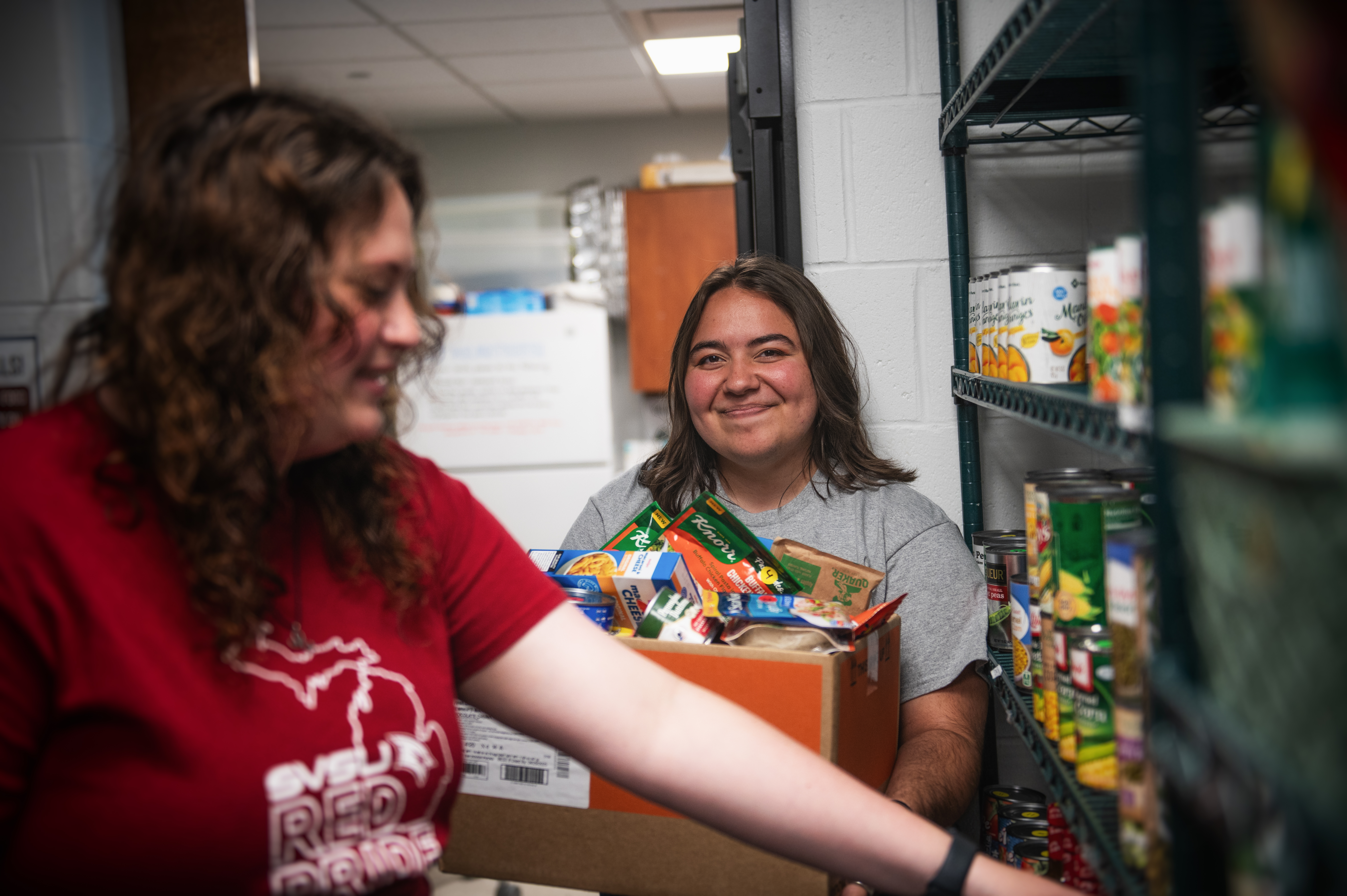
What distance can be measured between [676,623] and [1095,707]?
52 centimetres

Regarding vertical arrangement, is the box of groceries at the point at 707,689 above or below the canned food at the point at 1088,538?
below

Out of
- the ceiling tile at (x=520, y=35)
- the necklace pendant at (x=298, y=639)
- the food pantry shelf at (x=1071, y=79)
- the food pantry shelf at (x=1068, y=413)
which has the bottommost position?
the necklace pendant at (x=298, y=639)

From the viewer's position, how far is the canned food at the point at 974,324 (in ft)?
4.55

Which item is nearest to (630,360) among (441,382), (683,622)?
(441,382)

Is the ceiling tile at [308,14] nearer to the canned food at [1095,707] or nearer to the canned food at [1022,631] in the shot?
the canned food at [1022,631]

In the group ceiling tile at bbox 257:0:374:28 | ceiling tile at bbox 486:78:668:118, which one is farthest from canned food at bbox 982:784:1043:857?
ceiling tile at bbox 486:78:668:118

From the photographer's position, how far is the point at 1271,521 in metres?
0.45

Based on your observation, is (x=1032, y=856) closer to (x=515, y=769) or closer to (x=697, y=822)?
(x=697, y=822)

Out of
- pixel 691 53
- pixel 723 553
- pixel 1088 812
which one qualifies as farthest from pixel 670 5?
pixel 1088 812

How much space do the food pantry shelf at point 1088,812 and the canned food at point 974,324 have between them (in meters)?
0.54

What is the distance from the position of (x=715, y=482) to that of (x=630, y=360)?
2996mm

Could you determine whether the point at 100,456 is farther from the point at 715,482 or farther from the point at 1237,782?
the point at 715,482

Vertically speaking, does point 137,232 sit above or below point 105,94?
below

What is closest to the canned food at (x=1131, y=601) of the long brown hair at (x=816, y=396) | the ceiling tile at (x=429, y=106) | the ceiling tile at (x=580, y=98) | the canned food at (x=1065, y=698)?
the canned food at (x=1065, y=698)
